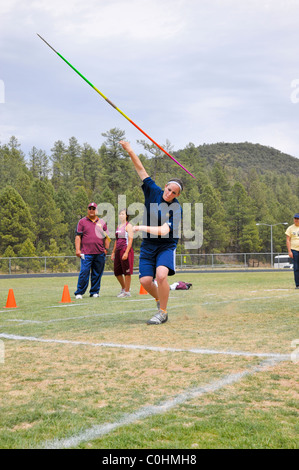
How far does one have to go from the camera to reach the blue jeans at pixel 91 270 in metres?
11.5

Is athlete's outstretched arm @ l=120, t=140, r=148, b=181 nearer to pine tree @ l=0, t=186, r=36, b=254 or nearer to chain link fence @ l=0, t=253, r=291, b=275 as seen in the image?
chain link fence @ l=0, t=253, r=291, b=275

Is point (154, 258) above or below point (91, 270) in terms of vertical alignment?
above

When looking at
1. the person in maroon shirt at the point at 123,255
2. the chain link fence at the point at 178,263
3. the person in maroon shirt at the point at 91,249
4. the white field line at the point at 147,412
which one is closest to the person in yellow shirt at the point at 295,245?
the person in maroon shirt at the point at 123,255

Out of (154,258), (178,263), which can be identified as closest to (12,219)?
(178,263)

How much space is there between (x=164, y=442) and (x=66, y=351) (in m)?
2.59

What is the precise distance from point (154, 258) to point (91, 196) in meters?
90.7

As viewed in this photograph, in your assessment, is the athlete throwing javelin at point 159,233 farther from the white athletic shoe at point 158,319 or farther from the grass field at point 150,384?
the grass field at point 150,384

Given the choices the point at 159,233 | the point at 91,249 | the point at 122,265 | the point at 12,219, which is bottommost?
the point at 122,265

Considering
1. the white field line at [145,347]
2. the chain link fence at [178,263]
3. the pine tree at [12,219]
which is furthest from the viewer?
the pine tree at [12,219]

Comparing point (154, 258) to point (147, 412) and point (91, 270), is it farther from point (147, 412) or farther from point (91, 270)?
point (91, 270)

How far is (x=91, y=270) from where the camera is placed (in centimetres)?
1193

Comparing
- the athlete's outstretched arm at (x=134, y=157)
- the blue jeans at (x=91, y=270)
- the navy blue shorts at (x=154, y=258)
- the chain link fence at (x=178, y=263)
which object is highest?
the athlete's outstretched arm at (x=134, y=157)

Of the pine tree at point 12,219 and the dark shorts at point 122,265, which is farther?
the pine tree at point 12,219

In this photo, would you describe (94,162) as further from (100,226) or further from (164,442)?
(164,442)
